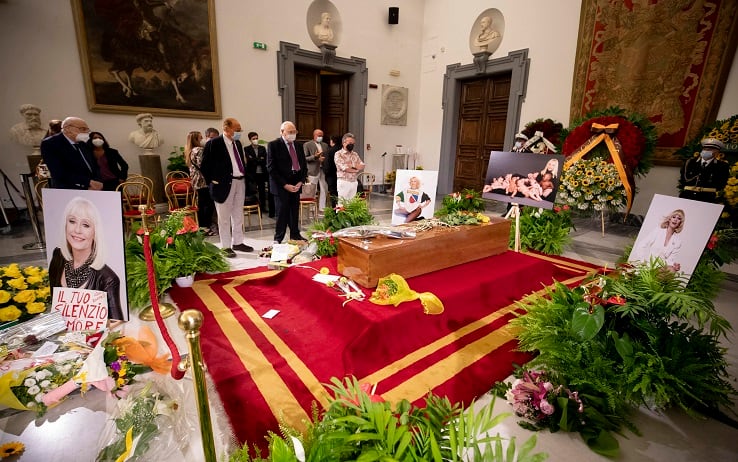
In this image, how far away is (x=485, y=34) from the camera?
742 centimetres

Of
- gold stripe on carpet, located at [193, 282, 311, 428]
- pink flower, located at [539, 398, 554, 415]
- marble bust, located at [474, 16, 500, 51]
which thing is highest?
marble bust, located at [474, 16, 500, 51]

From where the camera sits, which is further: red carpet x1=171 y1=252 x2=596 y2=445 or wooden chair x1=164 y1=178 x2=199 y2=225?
wooden chair x1=164 y1=178 x2=199 y2=225

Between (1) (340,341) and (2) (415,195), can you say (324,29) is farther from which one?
(1) (340,341)

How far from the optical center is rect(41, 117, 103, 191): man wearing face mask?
3307 millimetres

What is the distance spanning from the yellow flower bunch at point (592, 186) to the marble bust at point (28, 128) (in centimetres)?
798

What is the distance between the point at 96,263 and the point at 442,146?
27.8 feet

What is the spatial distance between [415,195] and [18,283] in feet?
10.1

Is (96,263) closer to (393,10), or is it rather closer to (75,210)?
(75,210)

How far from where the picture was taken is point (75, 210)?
5.57 feet

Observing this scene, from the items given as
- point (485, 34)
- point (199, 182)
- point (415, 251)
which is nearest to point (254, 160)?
point (199, 182)

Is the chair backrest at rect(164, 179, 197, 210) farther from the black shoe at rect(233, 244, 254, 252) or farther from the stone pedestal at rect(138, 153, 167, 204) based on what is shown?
the black shoe at rect(233, 244, 254, 252)

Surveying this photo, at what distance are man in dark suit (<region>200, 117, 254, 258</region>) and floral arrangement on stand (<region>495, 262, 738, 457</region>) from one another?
3249 mm

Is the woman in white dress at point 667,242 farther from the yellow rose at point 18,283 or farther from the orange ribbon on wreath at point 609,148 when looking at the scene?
the yellow rose at point 18,283

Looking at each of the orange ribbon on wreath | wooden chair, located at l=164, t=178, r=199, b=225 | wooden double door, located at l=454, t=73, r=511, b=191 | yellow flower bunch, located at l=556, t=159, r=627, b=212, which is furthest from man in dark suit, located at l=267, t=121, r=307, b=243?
wooden double door, located at l=454, t=73, r=511, b=191
